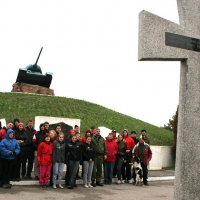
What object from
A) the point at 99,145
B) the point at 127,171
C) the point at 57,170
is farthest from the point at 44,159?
the point at 127,171

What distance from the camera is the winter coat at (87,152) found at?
9773mm

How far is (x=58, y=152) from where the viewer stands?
9.12 metres

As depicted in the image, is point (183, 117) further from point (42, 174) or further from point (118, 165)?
point (118, 165)

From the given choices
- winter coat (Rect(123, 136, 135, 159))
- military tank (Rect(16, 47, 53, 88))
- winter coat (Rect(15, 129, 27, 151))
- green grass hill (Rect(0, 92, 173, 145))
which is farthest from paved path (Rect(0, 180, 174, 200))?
military tank (Rect(16, 47, 53, 88))

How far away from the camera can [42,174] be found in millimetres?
8836

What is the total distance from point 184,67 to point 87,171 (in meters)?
5.48

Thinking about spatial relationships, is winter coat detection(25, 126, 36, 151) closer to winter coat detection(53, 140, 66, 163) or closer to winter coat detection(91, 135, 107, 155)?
winter coat detection(53, 140, 66, 163)

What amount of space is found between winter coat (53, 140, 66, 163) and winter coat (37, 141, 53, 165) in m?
0.14

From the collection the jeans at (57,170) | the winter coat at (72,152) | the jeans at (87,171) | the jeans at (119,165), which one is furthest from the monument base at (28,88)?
the jeans at (57,170)

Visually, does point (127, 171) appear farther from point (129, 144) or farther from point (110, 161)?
point (110, 161)

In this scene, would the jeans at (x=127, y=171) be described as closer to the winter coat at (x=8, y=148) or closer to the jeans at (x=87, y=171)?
the jeans at (x=87, y=171)

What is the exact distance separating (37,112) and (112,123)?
6.58 metres

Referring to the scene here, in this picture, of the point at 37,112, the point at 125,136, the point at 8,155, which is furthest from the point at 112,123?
the point at 8,155

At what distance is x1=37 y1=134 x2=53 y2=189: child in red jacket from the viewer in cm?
885
